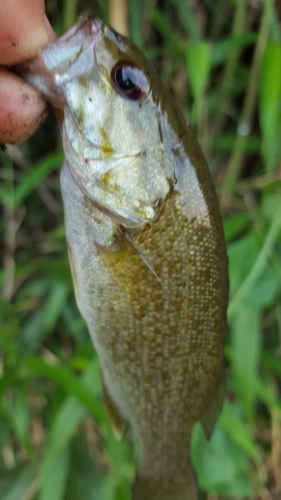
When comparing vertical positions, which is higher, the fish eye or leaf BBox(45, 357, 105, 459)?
the fish eye

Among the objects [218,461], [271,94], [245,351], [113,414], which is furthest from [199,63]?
[218,461]

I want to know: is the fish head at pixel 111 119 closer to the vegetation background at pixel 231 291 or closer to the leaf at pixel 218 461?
the vegetation background at pixel 231 291

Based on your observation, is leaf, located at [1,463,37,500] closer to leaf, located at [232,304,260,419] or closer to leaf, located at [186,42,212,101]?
leaf, located at [232,304,260,419]

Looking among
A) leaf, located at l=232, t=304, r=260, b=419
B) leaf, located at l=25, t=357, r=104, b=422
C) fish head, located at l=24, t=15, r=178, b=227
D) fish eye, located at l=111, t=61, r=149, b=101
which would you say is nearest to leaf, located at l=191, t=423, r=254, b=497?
leaf, located at l=232, t=304, r=260, b=419

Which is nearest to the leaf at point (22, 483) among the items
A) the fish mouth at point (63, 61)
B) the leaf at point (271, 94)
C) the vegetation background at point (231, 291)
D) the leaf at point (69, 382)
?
the vegetation background at point (231, 291)

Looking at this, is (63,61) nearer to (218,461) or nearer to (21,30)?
(21,30)

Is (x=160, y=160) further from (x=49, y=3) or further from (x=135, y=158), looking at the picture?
(x=49, y=3)
